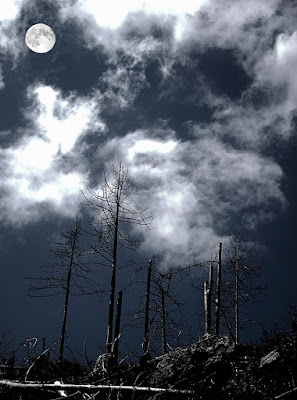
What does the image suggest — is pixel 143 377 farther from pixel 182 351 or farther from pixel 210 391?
pixel 210 391

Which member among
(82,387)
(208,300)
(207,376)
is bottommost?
(82,387)

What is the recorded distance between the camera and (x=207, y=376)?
517 cm

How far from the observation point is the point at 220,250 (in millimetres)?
20672

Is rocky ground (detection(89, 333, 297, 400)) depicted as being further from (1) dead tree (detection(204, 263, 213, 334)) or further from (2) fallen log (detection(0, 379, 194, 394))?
(1) dead tree (detection(204, 263, 213, 334))

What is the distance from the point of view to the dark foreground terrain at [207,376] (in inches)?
182

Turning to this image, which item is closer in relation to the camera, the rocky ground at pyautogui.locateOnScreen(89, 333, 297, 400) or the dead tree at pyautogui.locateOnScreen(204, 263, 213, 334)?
the rocky ground at pyautogui.locateOnScreen(89, 333, 297, 400)

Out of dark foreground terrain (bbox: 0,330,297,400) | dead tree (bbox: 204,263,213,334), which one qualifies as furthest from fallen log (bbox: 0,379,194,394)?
dead tree (bbox: 204,263,213,334)

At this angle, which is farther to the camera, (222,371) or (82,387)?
(222,371)

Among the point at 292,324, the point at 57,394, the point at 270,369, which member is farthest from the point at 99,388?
the point at 292,324

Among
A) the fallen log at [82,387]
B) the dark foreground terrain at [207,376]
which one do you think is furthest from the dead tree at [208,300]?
the fallen log at [82,387]

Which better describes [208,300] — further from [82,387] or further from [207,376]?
[82,387]

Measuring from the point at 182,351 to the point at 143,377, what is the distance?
842mm

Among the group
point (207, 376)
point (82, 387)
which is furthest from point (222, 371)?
point (82, 387)

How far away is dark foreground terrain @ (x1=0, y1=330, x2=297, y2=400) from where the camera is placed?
462 centimetres
